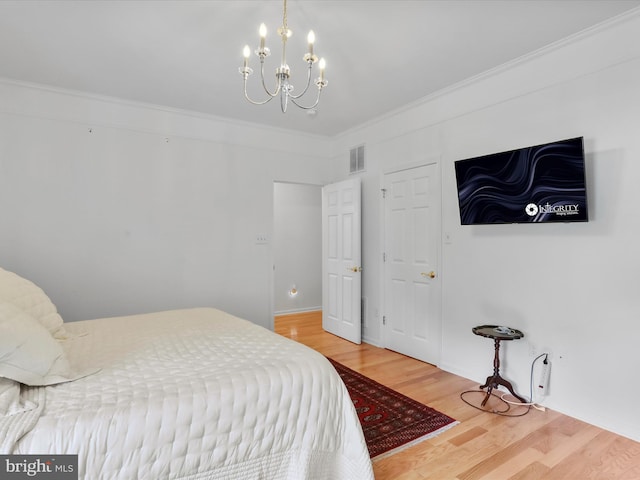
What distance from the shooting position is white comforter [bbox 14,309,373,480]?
4.19 ft

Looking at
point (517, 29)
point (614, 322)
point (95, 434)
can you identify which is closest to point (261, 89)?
point (517, 29)

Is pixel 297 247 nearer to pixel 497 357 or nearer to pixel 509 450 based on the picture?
pixel 497 357

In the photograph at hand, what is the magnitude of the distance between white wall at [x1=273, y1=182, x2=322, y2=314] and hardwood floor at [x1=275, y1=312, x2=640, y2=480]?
3.45m

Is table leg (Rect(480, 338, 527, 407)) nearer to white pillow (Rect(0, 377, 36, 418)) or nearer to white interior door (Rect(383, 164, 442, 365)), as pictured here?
white interior door (Rect(383, 164, 442, 365))

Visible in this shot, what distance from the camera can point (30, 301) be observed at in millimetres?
2035

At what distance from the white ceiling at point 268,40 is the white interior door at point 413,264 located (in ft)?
3.08

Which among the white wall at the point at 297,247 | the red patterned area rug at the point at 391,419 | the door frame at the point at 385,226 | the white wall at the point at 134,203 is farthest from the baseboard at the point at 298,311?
the red patterned area rug at the point at 391,419

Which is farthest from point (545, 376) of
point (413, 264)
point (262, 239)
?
point (262, 239)

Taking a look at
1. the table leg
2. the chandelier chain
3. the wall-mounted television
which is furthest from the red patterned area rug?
the chandelier chain

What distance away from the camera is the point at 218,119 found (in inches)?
169

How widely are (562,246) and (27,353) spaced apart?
3212 millimetres

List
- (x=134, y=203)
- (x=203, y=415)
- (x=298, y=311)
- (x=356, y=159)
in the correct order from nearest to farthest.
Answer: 1. (x=203, y=415)
2. (x=134, y=203)
3. (x=356, y=159)
4. (x=298, y=311)

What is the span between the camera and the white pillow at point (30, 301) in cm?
190

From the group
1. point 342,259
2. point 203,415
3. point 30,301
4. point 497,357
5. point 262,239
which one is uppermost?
point 262,239
